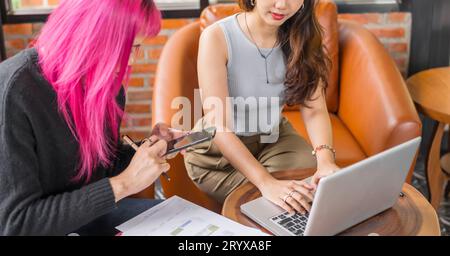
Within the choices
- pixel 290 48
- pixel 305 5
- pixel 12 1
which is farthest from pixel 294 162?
pixel 12 1

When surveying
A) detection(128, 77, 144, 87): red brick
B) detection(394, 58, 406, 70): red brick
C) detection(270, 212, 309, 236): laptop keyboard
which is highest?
detection(270, 212, 309, 236): laptop keyboard

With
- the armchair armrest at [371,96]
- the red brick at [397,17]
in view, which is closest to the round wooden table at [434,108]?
the armchair armrest at [371,96]

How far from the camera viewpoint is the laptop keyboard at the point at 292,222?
1.09 m

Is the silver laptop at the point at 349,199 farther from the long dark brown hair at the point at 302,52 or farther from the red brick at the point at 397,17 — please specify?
the red brick at the point at 397,17

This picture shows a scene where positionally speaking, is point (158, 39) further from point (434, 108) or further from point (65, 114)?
point (65, 114)

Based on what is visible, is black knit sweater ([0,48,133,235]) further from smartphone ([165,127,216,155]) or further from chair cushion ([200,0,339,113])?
chair cushion ([200,0,339,113])

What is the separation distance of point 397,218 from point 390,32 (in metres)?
1.62

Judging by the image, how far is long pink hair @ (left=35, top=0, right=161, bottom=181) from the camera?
3.34 ft

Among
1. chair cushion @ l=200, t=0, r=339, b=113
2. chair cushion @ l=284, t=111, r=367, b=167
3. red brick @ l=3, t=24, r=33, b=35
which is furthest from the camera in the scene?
red brick @ l=3, t=24, r=33, b=35

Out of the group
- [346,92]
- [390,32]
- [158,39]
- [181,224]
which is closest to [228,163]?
[181,224]

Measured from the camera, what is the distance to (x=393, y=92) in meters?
1.81

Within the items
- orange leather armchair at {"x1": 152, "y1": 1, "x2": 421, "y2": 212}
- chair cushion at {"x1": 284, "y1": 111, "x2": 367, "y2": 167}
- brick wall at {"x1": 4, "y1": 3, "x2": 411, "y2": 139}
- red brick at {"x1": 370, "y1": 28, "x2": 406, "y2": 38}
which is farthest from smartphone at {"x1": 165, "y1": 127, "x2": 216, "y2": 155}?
red brick at {"x1": 370, "y1": 28, "x2": 406, "y2": 38}

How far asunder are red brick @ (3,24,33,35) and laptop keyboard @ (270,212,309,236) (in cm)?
184

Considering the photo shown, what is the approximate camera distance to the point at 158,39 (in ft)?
8.38
